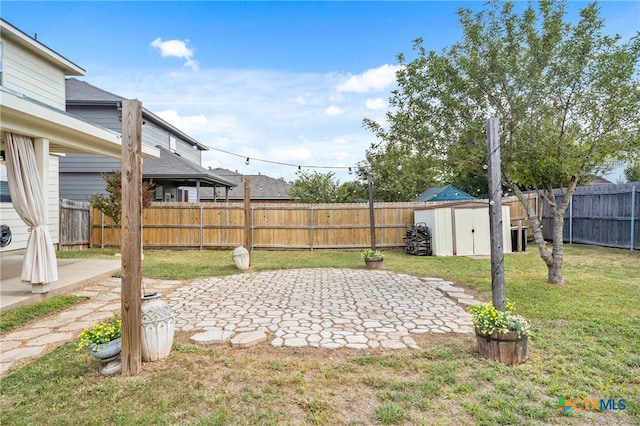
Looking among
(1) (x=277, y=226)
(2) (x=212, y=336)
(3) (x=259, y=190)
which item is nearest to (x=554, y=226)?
(2) (x=212, y=336)

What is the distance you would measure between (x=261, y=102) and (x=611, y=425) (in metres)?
12.7

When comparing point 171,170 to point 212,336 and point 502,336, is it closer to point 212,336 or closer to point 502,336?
point 212,336

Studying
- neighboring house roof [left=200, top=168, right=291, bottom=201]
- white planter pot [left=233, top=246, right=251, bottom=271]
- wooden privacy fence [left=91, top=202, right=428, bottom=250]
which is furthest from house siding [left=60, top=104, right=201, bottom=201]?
neighboring house roof [left=200, top=168, right=291, bottom=201]

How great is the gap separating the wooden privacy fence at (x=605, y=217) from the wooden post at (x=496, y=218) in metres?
9.87

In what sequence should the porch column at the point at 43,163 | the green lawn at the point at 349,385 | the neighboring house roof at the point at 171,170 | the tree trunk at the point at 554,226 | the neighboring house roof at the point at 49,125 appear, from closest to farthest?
the green lawn at the point at 349,385 < the neighboring house roof at the point at 49,125 < the porch column at the point at 43,163 < the tree trunk at the point at 554,226 < the neighboring house roof at the point at 171,170

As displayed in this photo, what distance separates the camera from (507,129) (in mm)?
5414

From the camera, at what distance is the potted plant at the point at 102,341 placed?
8.94ft

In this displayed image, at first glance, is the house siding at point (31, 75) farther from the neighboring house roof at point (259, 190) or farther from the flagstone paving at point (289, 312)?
the neighboring house roof at point (259, 190)

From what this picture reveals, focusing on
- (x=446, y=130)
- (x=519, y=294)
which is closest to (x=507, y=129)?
(x=446, y=130)

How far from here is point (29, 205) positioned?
15.8 ft

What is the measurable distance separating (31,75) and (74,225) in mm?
4577

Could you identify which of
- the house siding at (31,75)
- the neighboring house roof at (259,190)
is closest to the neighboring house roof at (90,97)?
the house siding at (31,75)

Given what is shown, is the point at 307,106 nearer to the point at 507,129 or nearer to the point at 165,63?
the point at 165,63

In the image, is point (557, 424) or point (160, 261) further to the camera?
point (160, 261)
